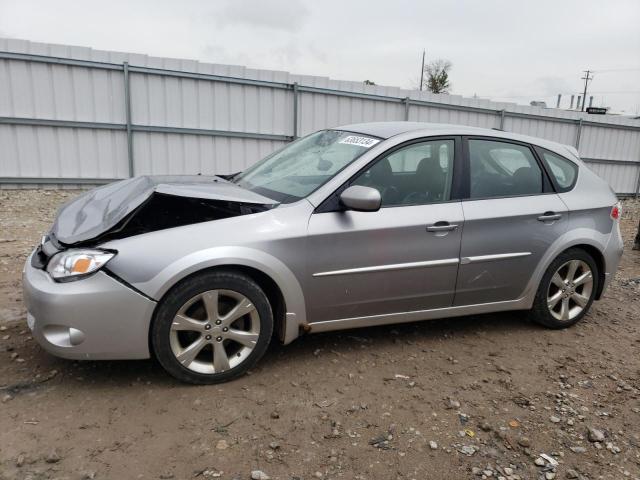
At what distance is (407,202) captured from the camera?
136 inches

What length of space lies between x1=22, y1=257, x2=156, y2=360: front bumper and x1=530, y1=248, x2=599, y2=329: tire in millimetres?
3013

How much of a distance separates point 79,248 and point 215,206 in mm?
777

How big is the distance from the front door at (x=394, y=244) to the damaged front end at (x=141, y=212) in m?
0.50

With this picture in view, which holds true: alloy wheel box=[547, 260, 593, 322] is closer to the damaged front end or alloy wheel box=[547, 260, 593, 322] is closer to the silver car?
the silver car

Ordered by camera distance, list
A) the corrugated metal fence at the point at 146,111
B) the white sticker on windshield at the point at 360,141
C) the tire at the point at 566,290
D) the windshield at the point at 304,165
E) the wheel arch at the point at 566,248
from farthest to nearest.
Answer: the corrugated metal fence at the point at 146,111
the tire at the point at 566,290
the wheel arch at the point at 566,248
the white sticker on windshield at the point at 360,141
the windshield at the point at 304,165

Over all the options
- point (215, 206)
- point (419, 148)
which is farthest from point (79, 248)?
point (419, 148)

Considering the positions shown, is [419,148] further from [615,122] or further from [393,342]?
[615,122]

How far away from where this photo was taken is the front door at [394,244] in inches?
125

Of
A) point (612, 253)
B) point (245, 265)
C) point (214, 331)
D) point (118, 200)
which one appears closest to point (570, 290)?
point (612, 253)

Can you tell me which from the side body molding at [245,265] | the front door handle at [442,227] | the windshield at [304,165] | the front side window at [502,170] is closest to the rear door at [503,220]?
the front side window at [502,170]

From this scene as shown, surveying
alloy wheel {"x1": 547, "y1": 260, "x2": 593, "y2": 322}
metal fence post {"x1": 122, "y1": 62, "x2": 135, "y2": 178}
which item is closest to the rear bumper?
alloy wheel {"x1": 547, "y1": 260, "x2": 593, "y2": 322}

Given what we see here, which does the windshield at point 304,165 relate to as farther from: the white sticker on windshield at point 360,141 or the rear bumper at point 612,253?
the rear bumper at point 612,253

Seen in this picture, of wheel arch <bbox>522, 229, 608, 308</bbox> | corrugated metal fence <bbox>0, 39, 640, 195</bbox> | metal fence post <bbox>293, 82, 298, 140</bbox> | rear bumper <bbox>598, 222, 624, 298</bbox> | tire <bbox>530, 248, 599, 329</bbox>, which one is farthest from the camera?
metal fence post <bbox>293, 82, 298, 140</bbox>

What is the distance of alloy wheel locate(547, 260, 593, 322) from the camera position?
4082 millimetres
